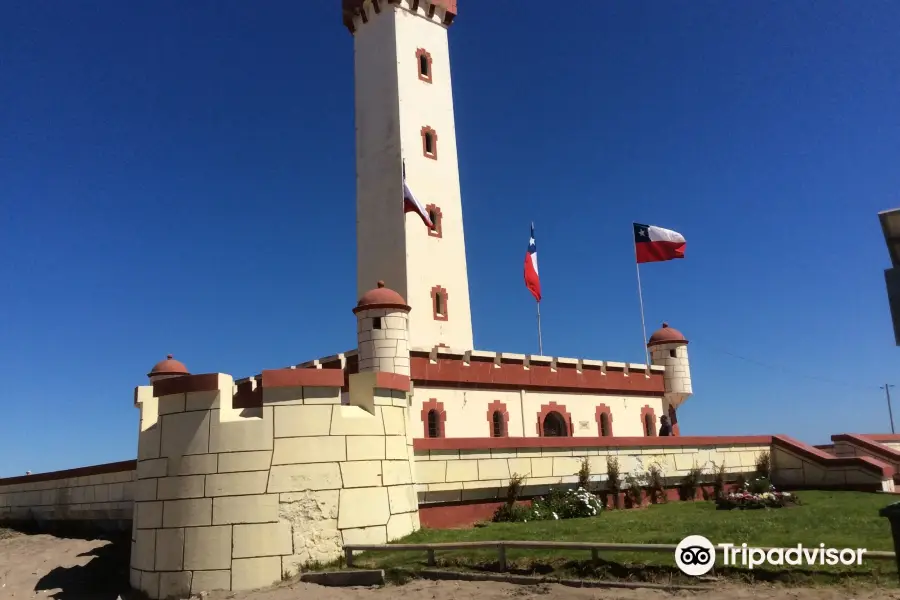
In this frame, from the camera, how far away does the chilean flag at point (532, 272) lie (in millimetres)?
27297

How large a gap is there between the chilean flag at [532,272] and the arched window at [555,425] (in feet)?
16.0

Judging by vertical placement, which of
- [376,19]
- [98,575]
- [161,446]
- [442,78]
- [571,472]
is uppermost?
[376,19]

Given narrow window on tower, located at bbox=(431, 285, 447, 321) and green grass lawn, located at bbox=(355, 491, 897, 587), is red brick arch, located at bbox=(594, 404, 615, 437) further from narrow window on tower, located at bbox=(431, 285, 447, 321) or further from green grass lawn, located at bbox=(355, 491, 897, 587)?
green grass lawn, located at bbox=(355, 491, 897, 587)

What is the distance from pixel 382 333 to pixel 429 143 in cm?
Answer: 1002

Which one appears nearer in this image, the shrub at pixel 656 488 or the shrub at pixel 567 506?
the shrub at pixel 567 506

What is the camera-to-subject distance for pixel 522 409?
23.3 metres

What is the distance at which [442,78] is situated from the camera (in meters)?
28.9

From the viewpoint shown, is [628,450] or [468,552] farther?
[628,450]

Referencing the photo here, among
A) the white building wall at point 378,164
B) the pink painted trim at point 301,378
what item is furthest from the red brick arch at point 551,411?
the pink painted trim at point 301,378

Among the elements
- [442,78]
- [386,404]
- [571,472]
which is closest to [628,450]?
[571,472]

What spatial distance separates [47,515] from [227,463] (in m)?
13.5

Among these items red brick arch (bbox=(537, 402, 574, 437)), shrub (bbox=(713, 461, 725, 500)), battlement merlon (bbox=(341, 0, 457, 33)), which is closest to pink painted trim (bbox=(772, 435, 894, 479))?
shrub (bbox=(713, 461, 725, 500))

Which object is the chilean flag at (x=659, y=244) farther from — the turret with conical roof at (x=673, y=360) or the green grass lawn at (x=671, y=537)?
the green grass lawn at (x=671, y=537)

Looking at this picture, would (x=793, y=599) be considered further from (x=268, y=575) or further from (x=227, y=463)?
(x=227, y=463)
